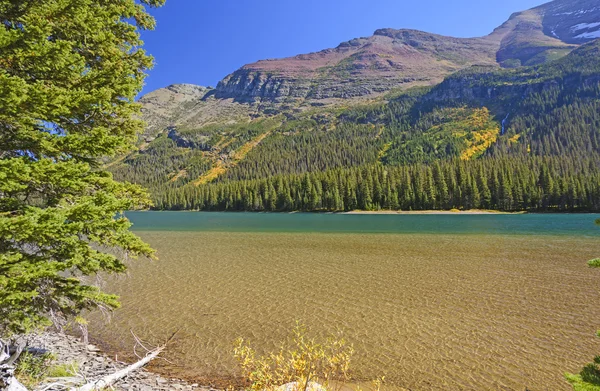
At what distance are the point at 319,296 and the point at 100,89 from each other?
14486mm

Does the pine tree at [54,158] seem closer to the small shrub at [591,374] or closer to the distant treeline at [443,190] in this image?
the small shrub at [591,374]

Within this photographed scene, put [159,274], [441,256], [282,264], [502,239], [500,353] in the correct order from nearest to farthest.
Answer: [500,353] < [159,274] < [282,264] < [441,256] < [502,239]

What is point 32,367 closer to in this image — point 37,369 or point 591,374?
point 37,369

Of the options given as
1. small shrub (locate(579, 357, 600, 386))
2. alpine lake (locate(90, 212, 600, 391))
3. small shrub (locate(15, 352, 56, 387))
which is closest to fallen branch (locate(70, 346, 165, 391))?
alpine lake (locate(90, 212, 600, 391))

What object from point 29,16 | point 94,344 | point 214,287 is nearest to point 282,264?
point 214,287

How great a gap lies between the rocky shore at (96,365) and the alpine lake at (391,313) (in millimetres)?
659

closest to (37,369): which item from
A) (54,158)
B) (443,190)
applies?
(54,158)

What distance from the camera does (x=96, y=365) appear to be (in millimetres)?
9555

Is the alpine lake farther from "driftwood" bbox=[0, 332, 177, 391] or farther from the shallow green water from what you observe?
the shallow green water

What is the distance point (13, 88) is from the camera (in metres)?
6.27

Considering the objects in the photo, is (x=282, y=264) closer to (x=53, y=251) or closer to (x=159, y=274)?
(x=159, y=274)

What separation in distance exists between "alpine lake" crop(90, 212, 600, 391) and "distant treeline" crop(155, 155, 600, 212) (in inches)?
3662

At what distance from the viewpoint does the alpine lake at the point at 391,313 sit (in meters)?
10.2

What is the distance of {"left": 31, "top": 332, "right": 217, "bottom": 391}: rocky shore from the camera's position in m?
8.38
